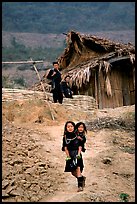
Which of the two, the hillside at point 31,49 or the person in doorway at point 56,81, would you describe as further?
the hillside at point 31,49

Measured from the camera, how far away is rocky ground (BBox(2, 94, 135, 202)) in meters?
5.82

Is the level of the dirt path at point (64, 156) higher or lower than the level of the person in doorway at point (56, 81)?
lower

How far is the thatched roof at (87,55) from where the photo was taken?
1385cm

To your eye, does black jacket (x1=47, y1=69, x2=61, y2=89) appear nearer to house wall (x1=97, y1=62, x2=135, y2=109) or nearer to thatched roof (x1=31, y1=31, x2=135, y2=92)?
thatched roof (x1=31, y1=31, x2=135, y2=92)

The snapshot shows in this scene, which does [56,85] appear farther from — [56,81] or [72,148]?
[72,148]

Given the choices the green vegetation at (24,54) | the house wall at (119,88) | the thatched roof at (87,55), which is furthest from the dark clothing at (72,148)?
the green vegetation at (24,54)

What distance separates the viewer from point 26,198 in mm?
5664

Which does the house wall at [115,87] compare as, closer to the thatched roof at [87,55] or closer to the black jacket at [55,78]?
the thatched roof at [87,55]

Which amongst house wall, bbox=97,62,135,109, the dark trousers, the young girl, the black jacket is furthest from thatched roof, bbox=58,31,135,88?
the young girl

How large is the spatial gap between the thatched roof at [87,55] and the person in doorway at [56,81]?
2.50 meters

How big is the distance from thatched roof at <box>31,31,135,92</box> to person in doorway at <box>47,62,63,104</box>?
8.20ft

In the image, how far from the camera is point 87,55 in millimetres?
15195

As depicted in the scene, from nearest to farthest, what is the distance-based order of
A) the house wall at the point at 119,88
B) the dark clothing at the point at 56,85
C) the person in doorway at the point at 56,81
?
the person in doorway at the point at 56,81
the dark clothing at the point at 56,85
the house wall at the point at 119,88

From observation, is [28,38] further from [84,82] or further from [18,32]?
[84,82]
